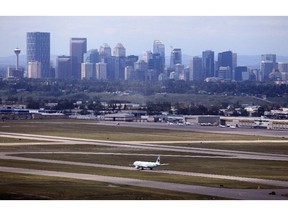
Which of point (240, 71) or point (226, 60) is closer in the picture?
point (226, 60)

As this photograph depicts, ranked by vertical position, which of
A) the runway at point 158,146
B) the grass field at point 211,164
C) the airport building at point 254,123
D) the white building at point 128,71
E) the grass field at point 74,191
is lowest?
the grass field at point 74,191

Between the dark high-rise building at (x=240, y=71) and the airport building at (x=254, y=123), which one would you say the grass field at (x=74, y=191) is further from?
the dark high-rise building at (x=240, y=71)

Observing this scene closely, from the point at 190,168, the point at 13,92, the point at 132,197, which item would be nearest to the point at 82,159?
the point at 190,168

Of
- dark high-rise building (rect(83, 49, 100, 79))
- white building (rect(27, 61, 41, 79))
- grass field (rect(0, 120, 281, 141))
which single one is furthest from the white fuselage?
white building (rect(27, 61, 41, 79))

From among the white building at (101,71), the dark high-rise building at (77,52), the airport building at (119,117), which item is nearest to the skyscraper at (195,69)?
the white building at (101,71)

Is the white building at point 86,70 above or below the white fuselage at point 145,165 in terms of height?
above

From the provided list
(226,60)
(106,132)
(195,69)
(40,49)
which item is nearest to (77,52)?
(40,49)

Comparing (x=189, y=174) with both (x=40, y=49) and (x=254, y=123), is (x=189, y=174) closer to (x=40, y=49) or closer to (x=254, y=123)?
(x=254, y=123)
